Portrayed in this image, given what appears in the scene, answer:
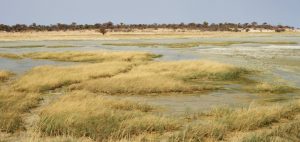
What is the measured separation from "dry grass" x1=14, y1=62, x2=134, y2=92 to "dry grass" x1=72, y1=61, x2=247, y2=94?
140 cm

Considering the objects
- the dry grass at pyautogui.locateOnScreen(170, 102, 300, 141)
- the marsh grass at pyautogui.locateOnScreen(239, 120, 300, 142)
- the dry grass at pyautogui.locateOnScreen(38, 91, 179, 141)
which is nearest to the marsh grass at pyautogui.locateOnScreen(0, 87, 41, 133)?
the dry grass at pyautogui.locateOnScreen(38, 91, 179, 141)

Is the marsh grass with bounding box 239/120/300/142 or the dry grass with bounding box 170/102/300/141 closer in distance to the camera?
the marsh grass with bounding box 239/120/300/142

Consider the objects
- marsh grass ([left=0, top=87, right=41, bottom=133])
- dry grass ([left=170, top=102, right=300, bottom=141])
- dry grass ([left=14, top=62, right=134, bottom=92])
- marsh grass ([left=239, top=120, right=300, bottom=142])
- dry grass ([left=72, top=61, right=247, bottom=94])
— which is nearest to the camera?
marsh grass ([left=239, top=120, right=300, bottom=142])

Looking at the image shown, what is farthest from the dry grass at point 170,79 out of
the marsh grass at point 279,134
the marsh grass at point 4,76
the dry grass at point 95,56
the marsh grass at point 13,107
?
the dry grass at point 95,56

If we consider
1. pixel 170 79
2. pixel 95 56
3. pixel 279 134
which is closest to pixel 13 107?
pixel 279 134

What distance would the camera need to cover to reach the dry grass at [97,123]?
12.8 meters

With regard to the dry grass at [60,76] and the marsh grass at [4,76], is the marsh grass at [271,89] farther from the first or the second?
the marsh grass at [4,76]

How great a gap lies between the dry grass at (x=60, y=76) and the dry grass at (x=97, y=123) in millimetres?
7508

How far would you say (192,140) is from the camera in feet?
39.3

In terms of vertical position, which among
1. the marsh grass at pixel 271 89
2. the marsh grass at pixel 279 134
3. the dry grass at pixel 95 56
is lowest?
the dry grass at pixel 95 56

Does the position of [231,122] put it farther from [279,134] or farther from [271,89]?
[271,89]

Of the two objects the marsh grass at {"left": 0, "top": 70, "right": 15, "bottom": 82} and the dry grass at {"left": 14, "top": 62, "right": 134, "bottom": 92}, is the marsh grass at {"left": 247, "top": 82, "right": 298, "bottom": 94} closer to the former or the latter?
the dry grass at {"left": 14, "top": 62, "right": 134, "bottom": 92}

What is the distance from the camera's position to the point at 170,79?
80.6 ft

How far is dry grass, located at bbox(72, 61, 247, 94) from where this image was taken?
878 inches
